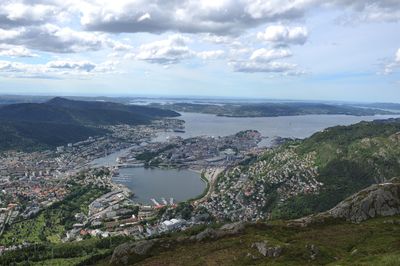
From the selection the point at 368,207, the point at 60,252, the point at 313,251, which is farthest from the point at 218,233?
the point at 60,252

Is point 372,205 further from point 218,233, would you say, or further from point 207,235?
point 207,235

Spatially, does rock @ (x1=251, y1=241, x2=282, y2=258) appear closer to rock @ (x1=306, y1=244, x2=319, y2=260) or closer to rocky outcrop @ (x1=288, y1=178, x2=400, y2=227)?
rock @ (x1=306, y1=244, x2=319, y2=260)

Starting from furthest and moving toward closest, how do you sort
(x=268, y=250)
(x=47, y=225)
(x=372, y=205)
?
(x=47, y=225) < (x=372, y=205) < (x=268, y=250)

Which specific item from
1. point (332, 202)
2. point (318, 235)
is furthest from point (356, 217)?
point (332, 202)

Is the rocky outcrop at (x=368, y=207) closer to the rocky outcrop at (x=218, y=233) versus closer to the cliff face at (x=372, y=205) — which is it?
the cliff face at (x=372, y=205)

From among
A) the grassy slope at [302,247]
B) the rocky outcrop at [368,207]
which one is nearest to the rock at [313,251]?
the grassy slope at [302,247]
